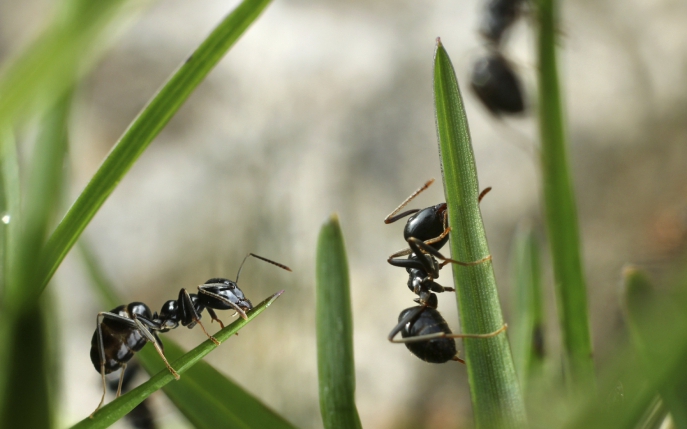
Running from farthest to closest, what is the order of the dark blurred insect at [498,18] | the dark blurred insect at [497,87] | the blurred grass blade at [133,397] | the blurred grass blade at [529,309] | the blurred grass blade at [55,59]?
the dark blurred insect at [498,18], the dark blurred insect at [497,87], the blurred grass blade at [529,309], the blurred grass blade at [133,397], the blurred grass blade at [55,59]

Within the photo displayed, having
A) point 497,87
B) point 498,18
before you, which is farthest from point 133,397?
point 498,18

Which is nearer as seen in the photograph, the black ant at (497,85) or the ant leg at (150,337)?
the ant leg at (150,337)

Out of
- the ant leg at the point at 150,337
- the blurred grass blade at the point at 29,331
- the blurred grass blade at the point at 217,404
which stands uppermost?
the blurred grass blade at the point at 29,331

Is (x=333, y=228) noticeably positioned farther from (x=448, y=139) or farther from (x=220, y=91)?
(x=220, y=91)

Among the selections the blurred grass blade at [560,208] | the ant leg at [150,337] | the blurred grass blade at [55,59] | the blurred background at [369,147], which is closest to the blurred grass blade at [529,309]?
the blurred grass blade at [560,208]

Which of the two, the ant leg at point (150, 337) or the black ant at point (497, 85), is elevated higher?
the black ant at point (497, 85)

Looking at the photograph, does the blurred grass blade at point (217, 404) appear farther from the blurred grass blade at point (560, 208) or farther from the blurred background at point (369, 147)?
the blurred background at point (369, 147)

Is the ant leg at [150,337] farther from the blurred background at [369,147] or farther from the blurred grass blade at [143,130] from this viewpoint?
the blurred background at [369,147]

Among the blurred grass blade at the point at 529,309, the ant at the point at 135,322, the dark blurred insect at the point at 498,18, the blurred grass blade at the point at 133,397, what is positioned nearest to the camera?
the blurred grass blade at the point at 133,397
